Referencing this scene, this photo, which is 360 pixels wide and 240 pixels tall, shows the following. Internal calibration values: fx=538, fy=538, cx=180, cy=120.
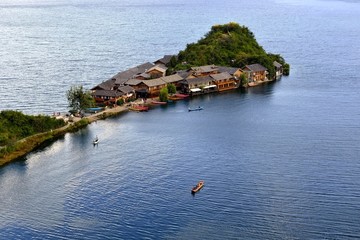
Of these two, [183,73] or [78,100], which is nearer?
[78,100]

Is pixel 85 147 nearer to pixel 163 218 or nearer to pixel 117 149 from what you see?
pixel 117 149

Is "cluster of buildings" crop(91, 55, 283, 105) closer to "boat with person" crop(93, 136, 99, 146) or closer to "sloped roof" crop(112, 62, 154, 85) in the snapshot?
"sloped roof" crop(112, 62, 154, 85)

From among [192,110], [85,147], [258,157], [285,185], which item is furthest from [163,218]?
[192,110]

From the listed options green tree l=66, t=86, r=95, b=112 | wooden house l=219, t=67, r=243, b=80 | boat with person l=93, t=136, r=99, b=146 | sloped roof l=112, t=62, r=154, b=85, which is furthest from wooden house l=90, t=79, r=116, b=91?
wooden house l=219, t=67, r=243, b=80

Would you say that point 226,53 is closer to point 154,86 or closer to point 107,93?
point 154,86

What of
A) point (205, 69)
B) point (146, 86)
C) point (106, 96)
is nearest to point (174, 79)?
point (146, 86)

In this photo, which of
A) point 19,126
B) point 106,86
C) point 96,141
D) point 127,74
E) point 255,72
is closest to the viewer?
point 96,141
